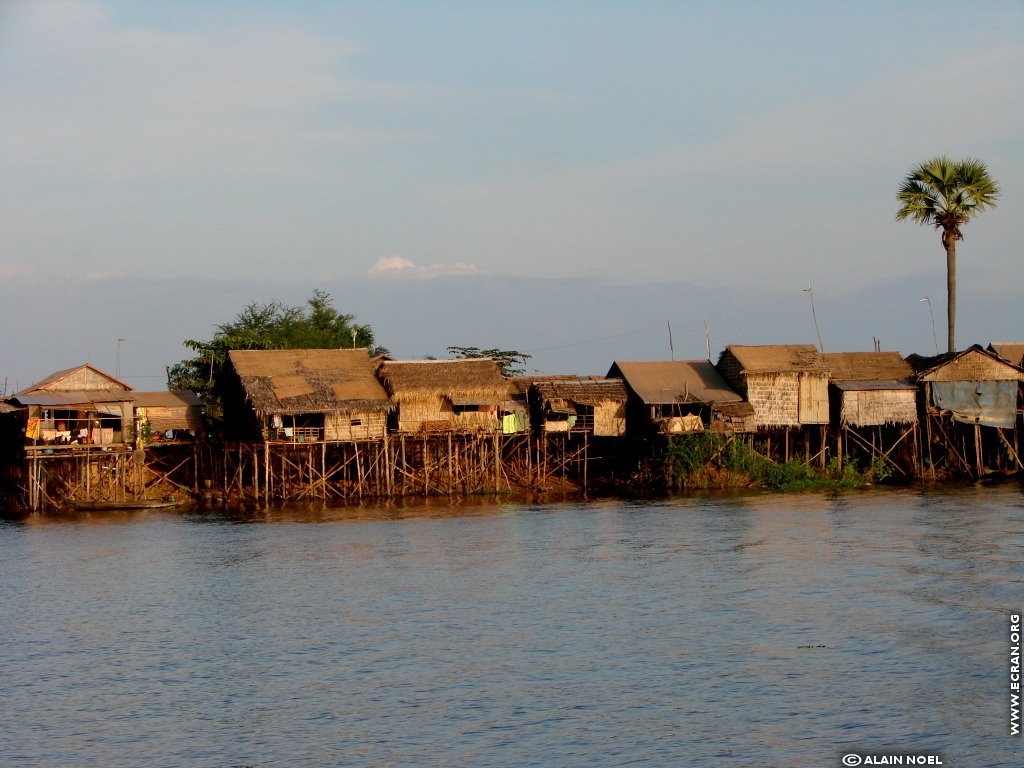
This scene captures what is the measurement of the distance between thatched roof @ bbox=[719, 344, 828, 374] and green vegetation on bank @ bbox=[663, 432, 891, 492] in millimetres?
2429

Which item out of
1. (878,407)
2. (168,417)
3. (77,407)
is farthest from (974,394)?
(77,407)

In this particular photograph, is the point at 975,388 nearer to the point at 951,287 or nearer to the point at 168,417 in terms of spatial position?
the point at 951,287

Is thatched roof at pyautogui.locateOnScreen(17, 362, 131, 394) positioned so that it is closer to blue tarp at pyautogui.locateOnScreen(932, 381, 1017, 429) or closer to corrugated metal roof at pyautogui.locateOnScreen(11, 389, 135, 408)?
corrugated metal roof at pyautogui.locateOnScreen(11, 389, 135, 408)

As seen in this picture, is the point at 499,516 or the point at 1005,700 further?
the point at 499,516

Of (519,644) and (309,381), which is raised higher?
(309,381)

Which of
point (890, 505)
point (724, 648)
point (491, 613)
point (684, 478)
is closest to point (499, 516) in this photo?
point (684, 478)

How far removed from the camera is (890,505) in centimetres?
3194

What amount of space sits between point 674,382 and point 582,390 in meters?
3.07

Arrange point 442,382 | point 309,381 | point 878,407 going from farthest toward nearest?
point 878,407 < point 442,382 < point 309,381

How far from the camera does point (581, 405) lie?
3850 centimetres

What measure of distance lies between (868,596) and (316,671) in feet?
30.4

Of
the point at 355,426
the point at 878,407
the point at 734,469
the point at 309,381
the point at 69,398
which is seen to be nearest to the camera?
the point at 69,398

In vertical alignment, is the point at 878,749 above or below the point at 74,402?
below

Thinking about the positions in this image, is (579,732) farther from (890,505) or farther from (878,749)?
(890,505)
